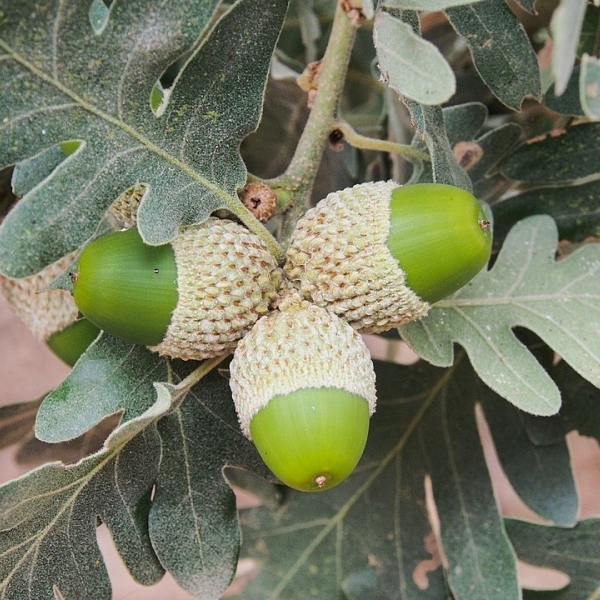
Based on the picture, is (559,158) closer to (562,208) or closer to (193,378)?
(562,208)

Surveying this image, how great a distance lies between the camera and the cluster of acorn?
2.53 feet

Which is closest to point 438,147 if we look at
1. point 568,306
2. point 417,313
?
point 417,313

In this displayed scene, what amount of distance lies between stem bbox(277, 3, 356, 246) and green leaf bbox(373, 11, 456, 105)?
19cm

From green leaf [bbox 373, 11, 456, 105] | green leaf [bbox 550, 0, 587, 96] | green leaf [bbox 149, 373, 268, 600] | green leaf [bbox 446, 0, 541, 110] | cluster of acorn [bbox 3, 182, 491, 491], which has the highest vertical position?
green leaf [bbox 550, 0, 587, 96]

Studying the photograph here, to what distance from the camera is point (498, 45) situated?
Answer: 945 millimetres

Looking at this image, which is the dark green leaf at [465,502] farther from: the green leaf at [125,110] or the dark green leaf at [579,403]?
the green leaf at [125,110]

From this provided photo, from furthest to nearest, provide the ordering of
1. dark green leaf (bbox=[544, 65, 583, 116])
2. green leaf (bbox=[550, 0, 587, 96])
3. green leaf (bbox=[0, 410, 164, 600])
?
dark green leaf (bbox=[544, 65, 583, 116])
green leaf (bbox=[0, 410, 164, 600])
green leaf (bbox=[550, 0, 587, 96])

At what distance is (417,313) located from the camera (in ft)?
2.81

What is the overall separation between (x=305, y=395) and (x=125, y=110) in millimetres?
339

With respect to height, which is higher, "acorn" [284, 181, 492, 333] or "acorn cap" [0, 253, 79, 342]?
"acorn" [284, 181, 492, 333]

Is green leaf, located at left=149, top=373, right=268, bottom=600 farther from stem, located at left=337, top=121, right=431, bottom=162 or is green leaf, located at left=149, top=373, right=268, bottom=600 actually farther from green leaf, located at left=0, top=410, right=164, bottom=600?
stem, located at left=337, top=121, right=431, bottom=162

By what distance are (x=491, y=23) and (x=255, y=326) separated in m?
0.47

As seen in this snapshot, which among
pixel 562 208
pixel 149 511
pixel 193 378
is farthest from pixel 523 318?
pixel 149 511

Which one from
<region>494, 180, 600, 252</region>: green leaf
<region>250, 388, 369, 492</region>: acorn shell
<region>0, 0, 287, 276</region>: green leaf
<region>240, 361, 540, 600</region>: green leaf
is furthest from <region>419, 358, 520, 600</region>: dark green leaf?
<region>0, 0, 287, 276</region>: green leaf
